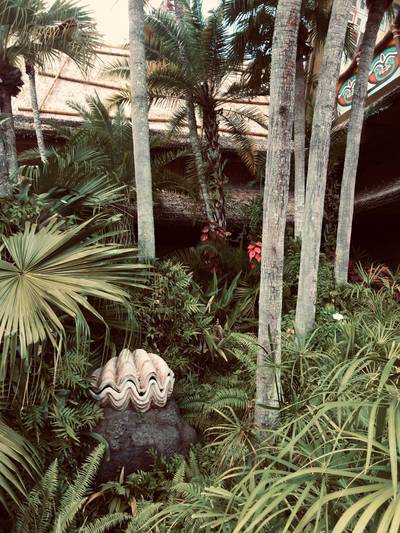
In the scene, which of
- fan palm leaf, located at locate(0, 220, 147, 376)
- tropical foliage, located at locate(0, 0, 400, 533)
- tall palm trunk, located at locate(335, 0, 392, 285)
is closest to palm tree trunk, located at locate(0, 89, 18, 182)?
tropical foliage, located at locate(0, 0, 400, 533)

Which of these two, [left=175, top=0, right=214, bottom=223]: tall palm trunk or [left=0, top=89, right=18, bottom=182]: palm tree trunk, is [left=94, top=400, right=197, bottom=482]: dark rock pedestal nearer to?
[left=0, top=89, right=18, bottom=182]: palm tree trunk

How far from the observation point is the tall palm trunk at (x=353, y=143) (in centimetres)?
705

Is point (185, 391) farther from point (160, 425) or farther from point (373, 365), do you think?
point (373, 365)

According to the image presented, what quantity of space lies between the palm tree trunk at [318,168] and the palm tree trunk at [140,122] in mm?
1986

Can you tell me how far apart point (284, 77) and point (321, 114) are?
214 centimetres

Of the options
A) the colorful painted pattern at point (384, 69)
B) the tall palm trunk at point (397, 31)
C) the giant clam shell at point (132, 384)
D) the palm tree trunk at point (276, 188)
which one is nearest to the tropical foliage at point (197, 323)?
the palm tree trunk at point (276, 188)

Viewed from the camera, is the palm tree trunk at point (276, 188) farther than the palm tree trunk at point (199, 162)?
No

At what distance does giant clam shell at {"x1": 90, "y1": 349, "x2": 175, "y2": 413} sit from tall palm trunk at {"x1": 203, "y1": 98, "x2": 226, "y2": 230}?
189 inches

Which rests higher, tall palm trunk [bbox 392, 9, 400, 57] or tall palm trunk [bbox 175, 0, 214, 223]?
tall palm trunk [bbox 392, 9, 400, 57]

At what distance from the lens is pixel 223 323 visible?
21.6 feet

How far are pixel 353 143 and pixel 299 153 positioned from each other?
4.83 ft

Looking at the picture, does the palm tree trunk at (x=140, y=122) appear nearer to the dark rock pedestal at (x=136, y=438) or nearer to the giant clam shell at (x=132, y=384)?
the giant clam shell at (x=132, y=384)

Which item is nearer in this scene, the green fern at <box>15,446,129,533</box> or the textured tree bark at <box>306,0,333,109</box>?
the green fern at <box>15,446,129,533</box>

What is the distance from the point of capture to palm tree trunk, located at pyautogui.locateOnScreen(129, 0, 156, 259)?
231 inches
